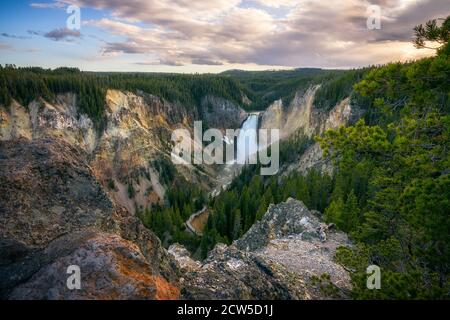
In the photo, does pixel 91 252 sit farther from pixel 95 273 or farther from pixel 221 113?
pixel 221 113

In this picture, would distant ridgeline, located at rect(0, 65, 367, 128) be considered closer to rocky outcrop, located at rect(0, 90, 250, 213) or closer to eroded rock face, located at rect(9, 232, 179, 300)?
rocky outcrop, located at rect(0, 90, 250, 213)

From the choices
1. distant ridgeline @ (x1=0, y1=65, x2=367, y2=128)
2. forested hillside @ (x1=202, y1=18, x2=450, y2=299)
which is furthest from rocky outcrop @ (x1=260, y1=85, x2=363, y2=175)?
forested hillside @ (x1=202, y1=18, x2=450, y2=299)

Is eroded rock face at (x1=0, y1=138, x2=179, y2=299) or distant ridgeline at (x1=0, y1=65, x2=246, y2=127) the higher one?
distant ridgeline at (x1=0, y1=65, x2=246, y2=127)

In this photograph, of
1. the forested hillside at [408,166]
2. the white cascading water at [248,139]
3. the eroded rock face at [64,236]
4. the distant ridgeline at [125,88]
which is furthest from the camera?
the white cascading water at [248,139]

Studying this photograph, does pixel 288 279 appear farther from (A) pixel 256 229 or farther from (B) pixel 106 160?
(B) pixel 106 160

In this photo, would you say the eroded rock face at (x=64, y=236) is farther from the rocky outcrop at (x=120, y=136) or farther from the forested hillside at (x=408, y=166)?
the rocky outcrop at (x=120, y=136)

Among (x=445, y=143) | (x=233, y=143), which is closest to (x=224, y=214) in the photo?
(x=445, y=143)

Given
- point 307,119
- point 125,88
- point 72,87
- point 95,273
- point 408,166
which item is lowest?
point 95,273

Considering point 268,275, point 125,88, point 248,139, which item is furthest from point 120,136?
point 268,275

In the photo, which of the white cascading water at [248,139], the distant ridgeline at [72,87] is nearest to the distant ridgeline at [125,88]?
the distant ridgeline at [72,87]
